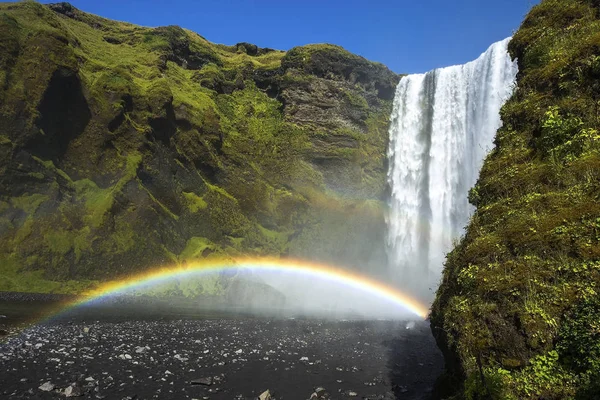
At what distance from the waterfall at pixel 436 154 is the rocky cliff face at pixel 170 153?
810 cm

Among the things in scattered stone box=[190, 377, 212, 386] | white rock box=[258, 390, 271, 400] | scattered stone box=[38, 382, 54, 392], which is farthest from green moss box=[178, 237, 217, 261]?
white rock box=[258, 390, 271, 400]

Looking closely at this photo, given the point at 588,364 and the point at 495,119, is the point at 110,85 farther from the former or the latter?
the point at 588,364

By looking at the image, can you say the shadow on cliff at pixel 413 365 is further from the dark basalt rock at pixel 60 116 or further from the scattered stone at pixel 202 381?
the dark basalt rock at pixel 60 116

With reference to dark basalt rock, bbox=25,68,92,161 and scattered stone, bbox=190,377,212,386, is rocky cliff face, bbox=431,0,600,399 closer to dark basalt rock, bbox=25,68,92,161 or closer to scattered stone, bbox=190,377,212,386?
scattered stone, bbox=190,377,212,386

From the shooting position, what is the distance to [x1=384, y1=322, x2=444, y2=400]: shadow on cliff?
49.8 ft

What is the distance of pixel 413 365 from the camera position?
20.0 metres

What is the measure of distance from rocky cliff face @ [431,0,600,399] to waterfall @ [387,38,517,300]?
4089 cm

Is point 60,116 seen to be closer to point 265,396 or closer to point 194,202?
point 194,202

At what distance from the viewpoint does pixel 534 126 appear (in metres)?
12.5

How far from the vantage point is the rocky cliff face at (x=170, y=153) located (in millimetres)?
53875

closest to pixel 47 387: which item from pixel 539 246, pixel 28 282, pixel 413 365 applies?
pixel 539 246

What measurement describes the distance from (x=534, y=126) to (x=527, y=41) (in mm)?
5210

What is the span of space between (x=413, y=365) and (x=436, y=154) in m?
52.2

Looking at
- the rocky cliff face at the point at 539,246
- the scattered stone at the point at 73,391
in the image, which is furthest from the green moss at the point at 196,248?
the rocky cliff face at the point at 539,246
